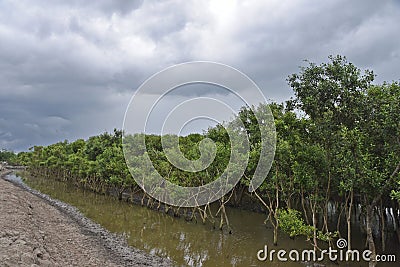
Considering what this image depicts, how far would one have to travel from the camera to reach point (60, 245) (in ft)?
58.9

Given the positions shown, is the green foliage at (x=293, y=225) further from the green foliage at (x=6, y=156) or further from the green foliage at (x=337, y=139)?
the green foliage at (x=6, y=156)

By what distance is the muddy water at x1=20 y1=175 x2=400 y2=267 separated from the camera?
1904cm

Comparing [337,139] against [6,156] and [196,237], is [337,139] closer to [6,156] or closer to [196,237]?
[196,237]

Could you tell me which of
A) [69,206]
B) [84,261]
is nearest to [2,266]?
[84,261]

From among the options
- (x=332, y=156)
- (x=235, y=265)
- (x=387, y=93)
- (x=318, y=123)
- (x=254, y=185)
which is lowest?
(x=235, y=265)

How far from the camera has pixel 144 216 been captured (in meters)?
31.8

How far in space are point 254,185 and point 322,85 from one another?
10169 mm

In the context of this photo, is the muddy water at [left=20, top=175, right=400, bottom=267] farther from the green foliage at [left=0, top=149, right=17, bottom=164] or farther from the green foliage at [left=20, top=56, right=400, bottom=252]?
the green foliage at [left=0, top=149, right=17, bottom=164]

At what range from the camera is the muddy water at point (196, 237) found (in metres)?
19.0

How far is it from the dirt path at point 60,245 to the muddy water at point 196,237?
1.58 meters

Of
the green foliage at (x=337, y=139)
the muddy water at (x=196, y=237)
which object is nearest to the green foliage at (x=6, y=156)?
the muddy water at (x=196, y=237)

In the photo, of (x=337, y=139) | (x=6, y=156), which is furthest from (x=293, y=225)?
(x=6, y=156)

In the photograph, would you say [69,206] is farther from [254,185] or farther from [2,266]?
[2,266]

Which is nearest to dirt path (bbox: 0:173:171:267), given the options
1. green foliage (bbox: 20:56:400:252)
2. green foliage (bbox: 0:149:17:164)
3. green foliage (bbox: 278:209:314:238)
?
green foliage (bbox: 278:209:314:238)
